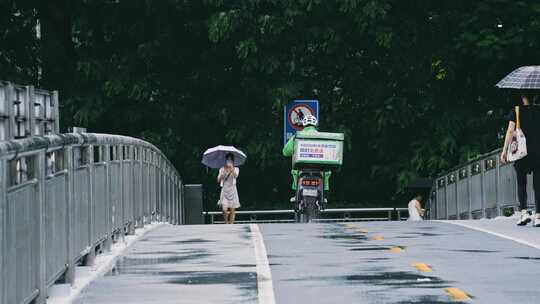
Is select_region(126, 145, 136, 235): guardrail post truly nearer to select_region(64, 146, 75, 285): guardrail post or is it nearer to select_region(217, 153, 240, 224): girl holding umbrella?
select_region(64, 146, 75, 285): guardrail post

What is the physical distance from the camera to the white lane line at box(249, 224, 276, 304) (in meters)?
11.1

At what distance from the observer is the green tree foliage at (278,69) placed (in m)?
32.4

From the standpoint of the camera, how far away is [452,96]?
33844mm

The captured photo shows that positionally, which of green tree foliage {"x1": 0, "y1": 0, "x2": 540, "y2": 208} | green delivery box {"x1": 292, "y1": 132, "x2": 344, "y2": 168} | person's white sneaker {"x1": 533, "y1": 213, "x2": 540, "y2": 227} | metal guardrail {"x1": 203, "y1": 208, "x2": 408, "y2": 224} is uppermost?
green tree foliage {"x1": 0, "y1": 0, "x2": 540, "y2": 208}

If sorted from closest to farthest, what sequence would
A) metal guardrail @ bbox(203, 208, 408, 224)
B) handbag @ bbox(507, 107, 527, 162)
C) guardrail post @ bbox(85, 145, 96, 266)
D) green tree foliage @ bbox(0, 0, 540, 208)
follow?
guardrail post @ bbox(85, 145, 96, 266)
handbag @ bbox(507, 107, 527, 162)
green tree foliage @ bbox(0, 0, 540, 208)
metal guardrail @ bbox(203, 208, 408, 224)

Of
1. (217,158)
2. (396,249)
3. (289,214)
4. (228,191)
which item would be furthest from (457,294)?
(289,214)

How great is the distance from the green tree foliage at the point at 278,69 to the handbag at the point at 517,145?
42.9 feet

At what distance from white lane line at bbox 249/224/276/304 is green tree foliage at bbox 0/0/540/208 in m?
15.2

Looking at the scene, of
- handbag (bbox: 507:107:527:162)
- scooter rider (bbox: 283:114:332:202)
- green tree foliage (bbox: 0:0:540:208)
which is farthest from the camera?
green tree foliage (bbox: 0:0:540:208)

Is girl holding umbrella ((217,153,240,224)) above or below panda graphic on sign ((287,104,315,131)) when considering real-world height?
below

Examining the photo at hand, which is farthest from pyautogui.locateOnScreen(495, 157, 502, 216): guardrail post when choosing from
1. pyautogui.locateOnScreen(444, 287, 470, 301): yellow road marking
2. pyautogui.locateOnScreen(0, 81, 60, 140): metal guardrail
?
pyautogui.locateOnScreen(444, 287, 470, 301): yellow road marking

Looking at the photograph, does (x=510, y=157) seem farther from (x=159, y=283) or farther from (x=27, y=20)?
(x=27, y=20)

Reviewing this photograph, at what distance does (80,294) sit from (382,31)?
69.4 feet

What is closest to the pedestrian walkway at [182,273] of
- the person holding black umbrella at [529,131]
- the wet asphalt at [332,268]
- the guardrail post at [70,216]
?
the wet asphalt at [332,268]
